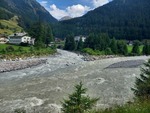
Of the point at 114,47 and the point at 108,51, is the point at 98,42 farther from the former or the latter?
the point at 108,51

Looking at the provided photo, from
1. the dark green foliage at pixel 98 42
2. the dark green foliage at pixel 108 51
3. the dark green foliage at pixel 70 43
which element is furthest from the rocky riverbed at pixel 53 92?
the dark green foliage at pixel 70 43

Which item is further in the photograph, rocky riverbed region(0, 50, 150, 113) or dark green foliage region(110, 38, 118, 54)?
dark green foliage region(110, 38, 118, 54)

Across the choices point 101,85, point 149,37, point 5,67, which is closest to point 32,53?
point 5,67

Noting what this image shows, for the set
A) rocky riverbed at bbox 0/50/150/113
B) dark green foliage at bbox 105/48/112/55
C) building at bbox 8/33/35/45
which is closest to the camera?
rocky riverbed at bbox 0/50/150/113

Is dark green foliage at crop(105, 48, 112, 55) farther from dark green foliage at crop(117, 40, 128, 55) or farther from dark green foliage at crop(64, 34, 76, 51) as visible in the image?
dark green foliage at crop(64, 34, 76, 51)

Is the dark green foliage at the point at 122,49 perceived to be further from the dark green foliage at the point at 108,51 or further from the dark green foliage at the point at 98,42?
the dark green foliage at the point at 98,42

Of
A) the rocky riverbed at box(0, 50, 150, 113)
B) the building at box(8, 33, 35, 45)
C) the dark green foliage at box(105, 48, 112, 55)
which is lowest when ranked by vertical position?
the dark green foliage at box(105, 48, 112, 55)

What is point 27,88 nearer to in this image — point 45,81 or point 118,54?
point 45,81

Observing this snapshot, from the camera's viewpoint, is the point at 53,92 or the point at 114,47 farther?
the point at 114,47

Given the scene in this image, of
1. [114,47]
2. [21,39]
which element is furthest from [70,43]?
[114,47]

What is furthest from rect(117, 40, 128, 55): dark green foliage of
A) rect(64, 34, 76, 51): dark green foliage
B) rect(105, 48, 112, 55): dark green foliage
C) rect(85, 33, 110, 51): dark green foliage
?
rect(64, 34, 76, 51): dark green foliage

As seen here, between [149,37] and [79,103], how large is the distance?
18828 centimetres

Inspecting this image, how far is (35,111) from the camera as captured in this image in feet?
80.0

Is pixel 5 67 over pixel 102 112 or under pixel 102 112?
under
